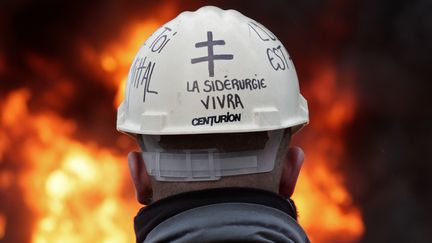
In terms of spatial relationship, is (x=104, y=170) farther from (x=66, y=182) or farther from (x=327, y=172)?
(x=327, y=172)

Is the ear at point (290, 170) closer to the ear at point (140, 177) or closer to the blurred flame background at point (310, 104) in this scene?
the ear at point (140, 177)

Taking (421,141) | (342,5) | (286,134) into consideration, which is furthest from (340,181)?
(286,134)

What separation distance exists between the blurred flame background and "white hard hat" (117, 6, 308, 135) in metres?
6.52

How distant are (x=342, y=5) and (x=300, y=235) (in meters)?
7.43

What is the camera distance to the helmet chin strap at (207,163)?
70.2 inches

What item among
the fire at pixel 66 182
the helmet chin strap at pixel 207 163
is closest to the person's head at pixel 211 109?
the helmet chin strap at pixel 207 163

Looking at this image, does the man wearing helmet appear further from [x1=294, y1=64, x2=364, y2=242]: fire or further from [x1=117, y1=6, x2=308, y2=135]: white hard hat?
[x1=294, y1=64, x2=364, y2=242]: fire

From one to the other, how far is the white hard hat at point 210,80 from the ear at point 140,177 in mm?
95

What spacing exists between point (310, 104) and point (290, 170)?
679 centimetres

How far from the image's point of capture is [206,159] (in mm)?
1773

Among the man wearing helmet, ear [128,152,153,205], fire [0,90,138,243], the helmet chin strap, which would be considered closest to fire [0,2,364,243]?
fire [0,90,138,243]

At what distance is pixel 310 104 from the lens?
342 inches

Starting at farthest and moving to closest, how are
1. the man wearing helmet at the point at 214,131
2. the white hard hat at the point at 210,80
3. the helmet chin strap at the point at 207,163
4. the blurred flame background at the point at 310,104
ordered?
the blurred flame background at the point at 310,104
the white hard hat at the point at 210,80
the helmet chin strap at the point at 207,163
the man wearing helmet at the point at 214,131

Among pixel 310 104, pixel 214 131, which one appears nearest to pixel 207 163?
pixel 214 131
